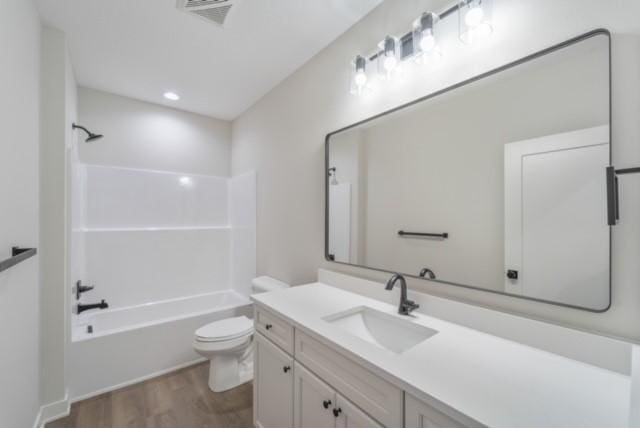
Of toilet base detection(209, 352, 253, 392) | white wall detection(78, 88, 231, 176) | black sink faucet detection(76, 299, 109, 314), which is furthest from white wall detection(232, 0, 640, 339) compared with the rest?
black sink faucet detection(76, 299, 109, 314)

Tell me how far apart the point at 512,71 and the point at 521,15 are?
210 millimetres

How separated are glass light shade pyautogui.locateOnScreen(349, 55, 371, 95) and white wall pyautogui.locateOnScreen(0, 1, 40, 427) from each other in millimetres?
1630

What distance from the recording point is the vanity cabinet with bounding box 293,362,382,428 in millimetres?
964

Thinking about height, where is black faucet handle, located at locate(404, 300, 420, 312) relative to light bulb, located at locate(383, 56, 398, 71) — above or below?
below

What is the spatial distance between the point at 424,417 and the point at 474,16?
1.47 meters

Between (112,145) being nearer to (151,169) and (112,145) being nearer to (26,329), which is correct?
(151,169)

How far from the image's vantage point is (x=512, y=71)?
1080 mm

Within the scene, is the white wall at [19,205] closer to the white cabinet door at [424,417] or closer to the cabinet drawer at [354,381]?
the cabinet drawer at [354,381]

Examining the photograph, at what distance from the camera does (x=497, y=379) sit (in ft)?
2.61

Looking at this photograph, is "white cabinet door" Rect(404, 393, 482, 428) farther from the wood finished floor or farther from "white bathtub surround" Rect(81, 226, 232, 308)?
"white bathtub surround" Rect(81, 226, 232, 308)

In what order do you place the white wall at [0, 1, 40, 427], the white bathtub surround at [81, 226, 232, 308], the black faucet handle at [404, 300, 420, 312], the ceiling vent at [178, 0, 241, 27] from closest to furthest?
the white wall at [0, 1, 40, 427], the black faucet handle at [404, 300, 420, 312], the ceiling vent at [178, 0, 241, 27], the white bathtub surround at [81, 226, 232, 308]

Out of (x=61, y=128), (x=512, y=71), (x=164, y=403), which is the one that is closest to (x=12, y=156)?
(x=61, y=128)

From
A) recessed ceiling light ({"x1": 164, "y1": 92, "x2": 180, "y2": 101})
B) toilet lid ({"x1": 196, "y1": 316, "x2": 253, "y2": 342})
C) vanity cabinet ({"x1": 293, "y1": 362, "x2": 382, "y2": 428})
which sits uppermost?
recessed ceiling light ({"x1": 164, "y1": 92, "x2": 180, "y2": 101})

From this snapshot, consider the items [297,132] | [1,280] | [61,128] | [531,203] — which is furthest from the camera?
[297,132]
